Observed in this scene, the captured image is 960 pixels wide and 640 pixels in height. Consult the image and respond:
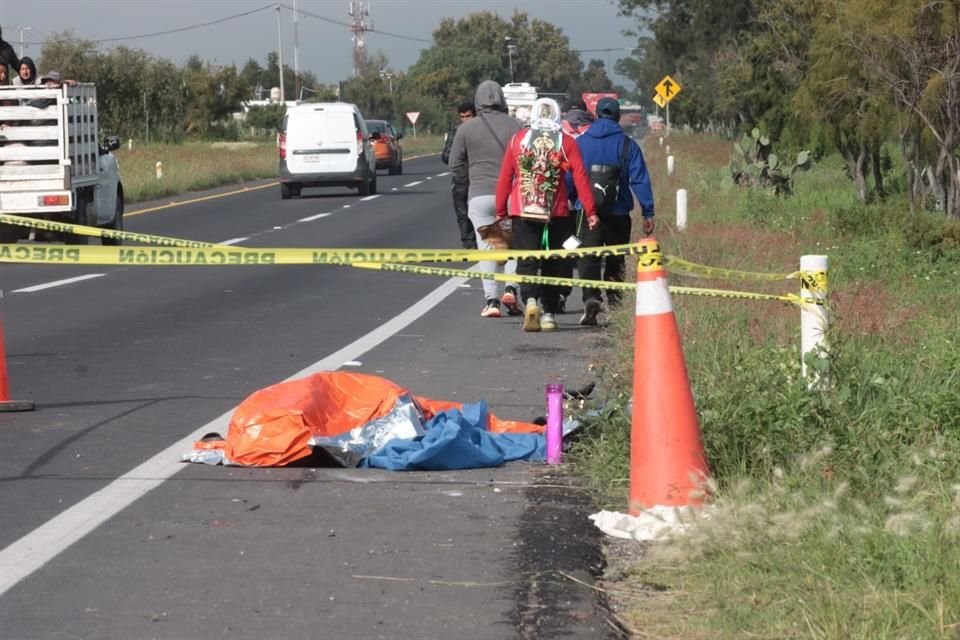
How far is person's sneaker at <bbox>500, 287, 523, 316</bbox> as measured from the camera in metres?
13.7

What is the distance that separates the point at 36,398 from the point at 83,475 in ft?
7.59

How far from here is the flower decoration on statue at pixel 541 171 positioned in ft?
39.5

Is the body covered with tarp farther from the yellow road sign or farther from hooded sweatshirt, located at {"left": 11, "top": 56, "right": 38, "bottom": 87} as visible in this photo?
the yellow road sign

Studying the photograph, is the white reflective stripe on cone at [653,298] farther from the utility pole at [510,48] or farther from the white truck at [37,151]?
the utility pole at [510,48]

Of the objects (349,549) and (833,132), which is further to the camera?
(833,132)

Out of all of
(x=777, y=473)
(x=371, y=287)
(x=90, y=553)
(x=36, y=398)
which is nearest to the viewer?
(x=90, y=553)

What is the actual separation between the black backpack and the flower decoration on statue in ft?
1.70

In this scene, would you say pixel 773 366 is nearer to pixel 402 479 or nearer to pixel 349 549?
pixel 402 479

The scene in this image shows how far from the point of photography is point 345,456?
289 inches

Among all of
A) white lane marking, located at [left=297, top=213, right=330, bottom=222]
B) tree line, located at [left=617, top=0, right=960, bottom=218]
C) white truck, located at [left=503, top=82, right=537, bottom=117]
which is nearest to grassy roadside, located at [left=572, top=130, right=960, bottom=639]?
tree line, located at [left=617, top=0, right=960, bottom=218]

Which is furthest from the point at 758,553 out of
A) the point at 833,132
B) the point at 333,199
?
the point at 333,199

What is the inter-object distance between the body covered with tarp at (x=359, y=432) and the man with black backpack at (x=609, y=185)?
4.80 meters

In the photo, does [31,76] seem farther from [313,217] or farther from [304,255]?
[304,255]

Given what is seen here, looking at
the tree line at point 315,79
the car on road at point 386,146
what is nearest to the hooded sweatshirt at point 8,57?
the car on road at point 386,146
